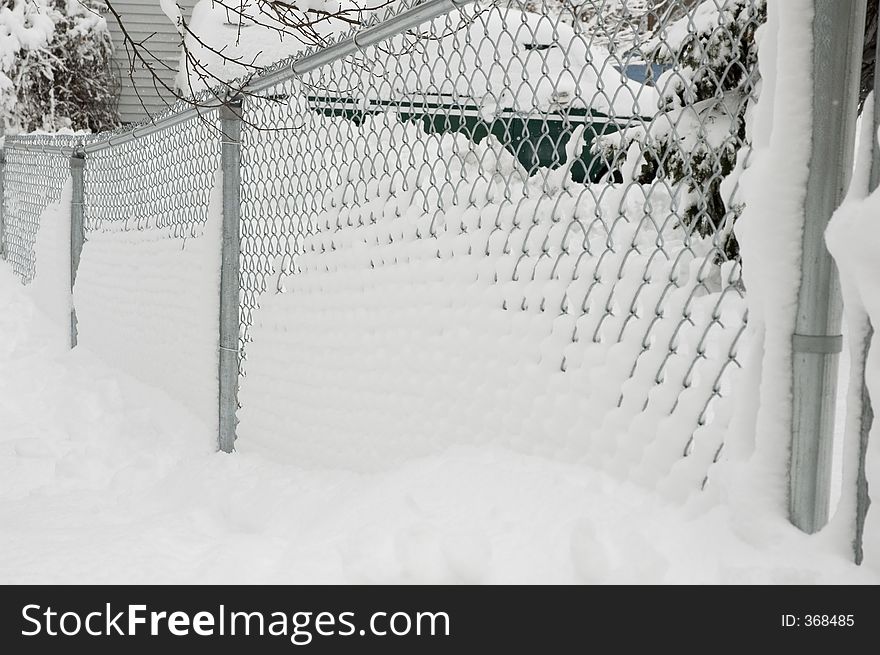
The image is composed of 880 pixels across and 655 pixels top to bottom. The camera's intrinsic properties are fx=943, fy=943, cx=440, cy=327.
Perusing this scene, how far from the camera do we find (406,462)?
2900 mm

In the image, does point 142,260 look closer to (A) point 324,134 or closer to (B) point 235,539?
(A) point 324,134

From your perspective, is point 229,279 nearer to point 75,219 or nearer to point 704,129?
point 704,129

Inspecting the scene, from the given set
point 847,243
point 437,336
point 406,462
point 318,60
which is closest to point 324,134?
point 318,60

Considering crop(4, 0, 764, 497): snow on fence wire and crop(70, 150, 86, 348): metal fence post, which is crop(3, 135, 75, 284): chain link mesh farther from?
crop(4, 0, 764, 497): snow on fence wire

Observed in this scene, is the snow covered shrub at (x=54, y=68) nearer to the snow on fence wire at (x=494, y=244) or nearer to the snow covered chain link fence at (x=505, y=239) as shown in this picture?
the snow on fence wire at (x=494, y=244)

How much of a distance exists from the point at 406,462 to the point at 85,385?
3487 millimetres

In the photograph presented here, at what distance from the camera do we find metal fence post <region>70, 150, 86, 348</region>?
6973 mm

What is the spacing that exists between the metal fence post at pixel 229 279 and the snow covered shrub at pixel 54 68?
37.2ft

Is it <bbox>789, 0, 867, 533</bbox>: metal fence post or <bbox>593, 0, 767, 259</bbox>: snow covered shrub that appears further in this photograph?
<bbox>593, 0, 767, 259</bbox>: snow covered shrub

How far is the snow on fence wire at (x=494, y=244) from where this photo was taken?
198 centimetres

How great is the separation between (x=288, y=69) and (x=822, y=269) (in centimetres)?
254

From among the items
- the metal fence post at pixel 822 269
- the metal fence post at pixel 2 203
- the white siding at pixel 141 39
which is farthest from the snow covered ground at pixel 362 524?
the white siding at pixel 141 39

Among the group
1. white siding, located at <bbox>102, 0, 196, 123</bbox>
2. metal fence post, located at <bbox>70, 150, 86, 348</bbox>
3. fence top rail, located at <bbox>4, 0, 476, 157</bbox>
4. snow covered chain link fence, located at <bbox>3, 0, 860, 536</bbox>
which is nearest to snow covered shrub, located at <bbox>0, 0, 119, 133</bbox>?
white siding, located at <bbox>102, 0, 196, 123</bbox>

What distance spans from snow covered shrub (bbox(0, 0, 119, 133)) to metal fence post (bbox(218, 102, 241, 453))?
447 inches
